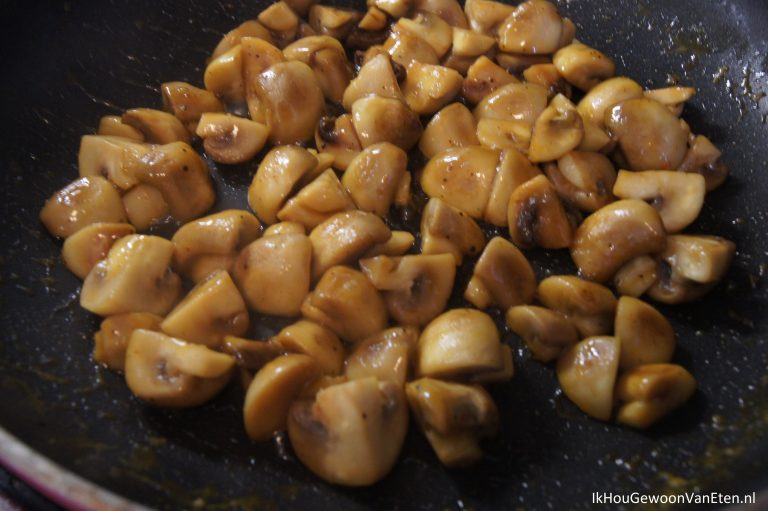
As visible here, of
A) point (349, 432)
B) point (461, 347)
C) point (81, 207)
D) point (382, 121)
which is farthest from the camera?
point (382, 121)

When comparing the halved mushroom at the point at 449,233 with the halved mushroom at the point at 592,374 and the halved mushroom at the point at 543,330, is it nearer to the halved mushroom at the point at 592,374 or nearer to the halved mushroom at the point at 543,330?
the halved mushroom at the point at 543,330

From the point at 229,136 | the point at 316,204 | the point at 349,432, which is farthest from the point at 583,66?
the point at 349,432

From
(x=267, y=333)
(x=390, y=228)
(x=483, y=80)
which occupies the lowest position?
(x=267, y=333)

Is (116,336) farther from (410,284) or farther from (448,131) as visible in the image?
(448,131)

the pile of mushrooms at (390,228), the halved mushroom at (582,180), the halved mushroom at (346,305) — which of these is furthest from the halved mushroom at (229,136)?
the halved mushroom at (582,180)

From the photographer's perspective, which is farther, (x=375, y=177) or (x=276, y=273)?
(x=375, y=177)

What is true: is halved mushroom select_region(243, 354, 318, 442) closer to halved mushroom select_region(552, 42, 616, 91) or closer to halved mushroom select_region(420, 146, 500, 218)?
halved mushroom select_region(420, 146, 500, 218)

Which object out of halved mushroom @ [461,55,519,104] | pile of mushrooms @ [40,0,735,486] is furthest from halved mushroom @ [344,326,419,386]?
halved mushroom @ [461,55,519,104]
